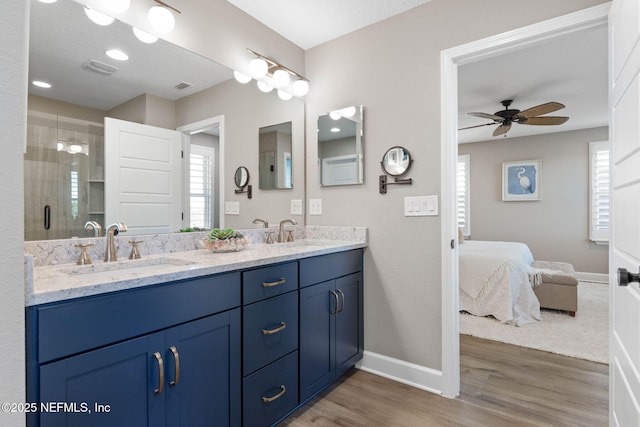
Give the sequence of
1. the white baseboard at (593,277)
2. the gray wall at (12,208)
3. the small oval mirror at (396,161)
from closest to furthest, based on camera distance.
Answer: the gray wall at (12,208)
the small oval mirror at (396,161)
the white baseboard at (593,277)

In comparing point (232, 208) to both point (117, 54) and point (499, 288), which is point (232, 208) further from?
point (499, 288)

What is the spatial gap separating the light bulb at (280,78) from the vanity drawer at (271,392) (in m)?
1.88

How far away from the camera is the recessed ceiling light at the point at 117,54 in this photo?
1.63 metres

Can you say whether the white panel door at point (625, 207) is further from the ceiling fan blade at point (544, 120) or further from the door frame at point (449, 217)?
the ceiling fan blade at point (544, 120)

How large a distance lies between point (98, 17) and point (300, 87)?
55.1 inches

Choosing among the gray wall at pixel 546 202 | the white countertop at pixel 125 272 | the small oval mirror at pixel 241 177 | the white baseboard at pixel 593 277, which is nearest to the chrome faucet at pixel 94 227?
the white countertop at pixel 125 272

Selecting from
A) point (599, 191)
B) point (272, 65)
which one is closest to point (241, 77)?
point (272, 65)

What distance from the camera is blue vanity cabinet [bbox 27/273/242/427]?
956 mm

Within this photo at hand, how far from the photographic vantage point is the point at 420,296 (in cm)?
218

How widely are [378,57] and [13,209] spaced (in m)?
2.24

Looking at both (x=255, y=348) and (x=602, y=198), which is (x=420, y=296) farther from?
(x=602, y=198)

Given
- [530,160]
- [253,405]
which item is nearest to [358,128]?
[253,405]

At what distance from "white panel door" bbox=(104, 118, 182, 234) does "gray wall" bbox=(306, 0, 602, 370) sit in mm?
1171

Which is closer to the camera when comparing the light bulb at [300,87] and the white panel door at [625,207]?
the white panel door at [625,207]
